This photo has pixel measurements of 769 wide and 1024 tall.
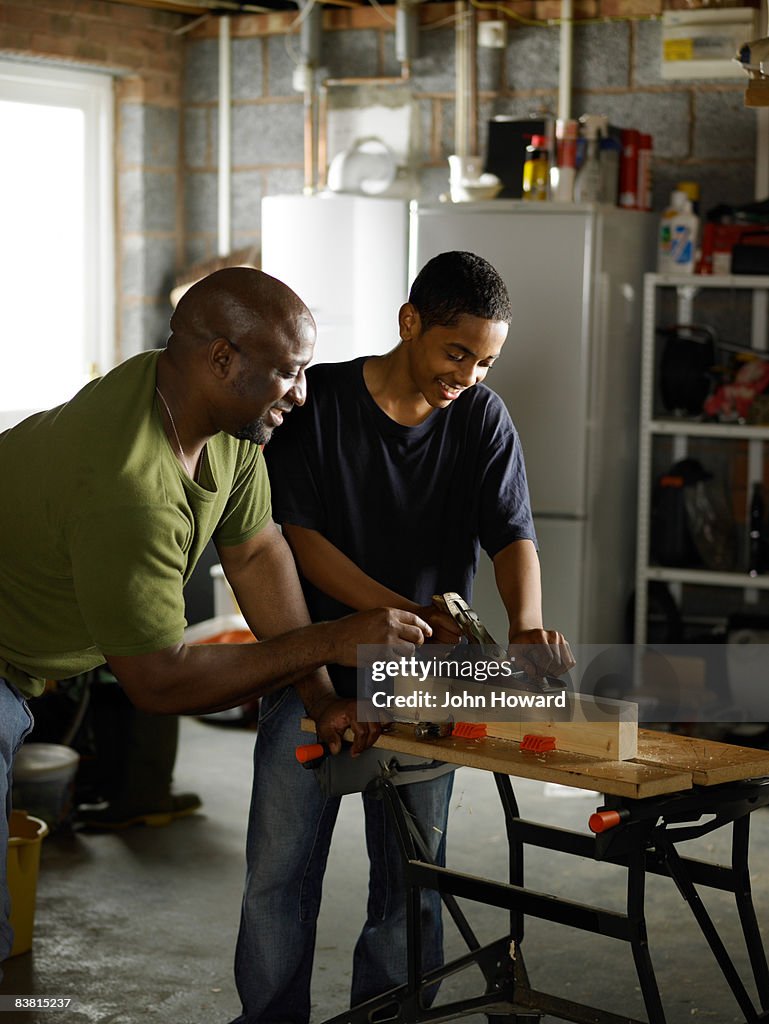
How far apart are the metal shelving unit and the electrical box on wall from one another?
70cm

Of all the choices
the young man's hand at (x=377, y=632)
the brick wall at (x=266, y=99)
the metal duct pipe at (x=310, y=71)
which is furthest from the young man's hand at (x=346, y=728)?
the metal duct pipe at (x=310, y=71)

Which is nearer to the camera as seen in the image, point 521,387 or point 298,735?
point 298,735

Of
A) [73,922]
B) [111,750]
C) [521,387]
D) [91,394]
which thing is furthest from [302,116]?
[91,394]

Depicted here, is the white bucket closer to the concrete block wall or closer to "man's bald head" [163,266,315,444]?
"man's bald head" [163,266,315,444]

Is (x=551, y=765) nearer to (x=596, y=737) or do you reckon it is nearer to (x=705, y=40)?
(x=596, y=737)

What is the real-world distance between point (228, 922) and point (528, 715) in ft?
5.17

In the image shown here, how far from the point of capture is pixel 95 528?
2.00 metres

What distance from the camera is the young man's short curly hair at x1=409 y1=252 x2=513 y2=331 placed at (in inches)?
96.0

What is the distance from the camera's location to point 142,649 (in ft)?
6.77

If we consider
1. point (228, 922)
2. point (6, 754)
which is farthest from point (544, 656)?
point (228, 922)

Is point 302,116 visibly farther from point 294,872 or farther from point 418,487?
point 294,872

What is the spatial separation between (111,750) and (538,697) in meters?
2.19

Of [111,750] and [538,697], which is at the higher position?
[538,697]

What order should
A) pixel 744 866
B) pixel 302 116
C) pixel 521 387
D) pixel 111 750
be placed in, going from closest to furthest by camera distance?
pixel 744 866
pixel 111 750
pixel 521 387
pixel 302 116
